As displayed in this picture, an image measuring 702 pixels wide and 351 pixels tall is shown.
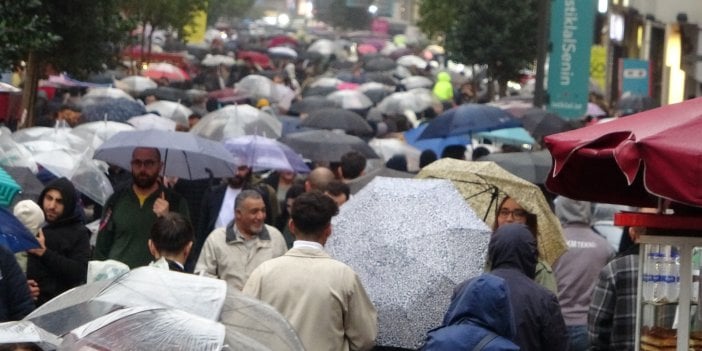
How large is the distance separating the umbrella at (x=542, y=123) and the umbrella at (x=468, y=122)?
0.94 meters

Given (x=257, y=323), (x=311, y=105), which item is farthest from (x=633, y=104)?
(x=257, y=323)

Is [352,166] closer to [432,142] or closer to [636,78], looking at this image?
[432,142]

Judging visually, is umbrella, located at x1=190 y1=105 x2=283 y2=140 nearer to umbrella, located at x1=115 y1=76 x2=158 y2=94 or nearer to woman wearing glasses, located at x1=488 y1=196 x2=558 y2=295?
woman wearing glasses, located at x1=488 y1=196 x2=558 y2=295

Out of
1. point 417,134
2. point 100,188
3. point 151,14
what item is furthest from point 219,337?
point 151,14

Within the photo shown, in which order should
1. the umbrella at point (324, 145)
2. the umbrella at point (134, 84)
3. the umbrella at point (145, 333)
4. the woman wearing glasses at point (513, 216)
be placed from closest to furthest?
the umbrella at point (145, 333) < the woman wearing glasses at point (513, 216) < the umbrella at point (324, 145) < the umbrella at point (134, 84)

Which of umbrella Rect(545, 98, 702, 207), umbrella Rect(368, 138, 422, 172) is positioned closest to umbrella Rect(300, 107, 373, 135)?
umbrella Rect(368, 138, 422, 172)

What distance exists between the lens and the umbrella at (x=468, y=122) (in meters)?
19.8

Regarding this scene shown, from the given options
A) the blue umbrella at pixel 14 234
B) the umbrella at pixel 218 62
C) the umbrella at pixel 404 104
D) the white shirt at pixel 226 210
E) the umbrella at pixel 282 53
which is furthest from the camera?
the umbrella at pixel 282 53

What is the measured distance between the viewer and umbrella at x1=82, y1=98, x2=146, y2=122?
2444cm

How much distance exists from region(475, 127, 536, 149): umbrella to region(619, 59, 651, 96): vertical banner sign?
522 inches

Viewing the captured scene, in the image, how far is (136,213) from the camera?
10711 mm

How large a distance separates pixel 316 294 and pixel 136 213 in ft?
10.6

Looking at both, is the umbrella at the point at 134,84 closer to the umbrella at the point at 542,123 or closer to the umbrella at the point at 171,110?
the umbrella at the point at 171,110

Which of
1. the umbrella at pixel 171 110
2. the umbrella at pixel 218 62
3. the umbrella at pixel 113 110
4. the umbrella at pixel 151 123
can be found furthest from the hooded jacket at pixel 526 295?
the umbrella at pixel 218 62
